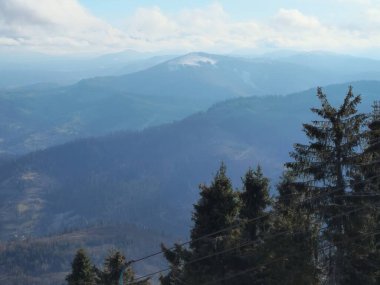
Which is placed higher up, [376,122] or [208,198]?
[376,122]

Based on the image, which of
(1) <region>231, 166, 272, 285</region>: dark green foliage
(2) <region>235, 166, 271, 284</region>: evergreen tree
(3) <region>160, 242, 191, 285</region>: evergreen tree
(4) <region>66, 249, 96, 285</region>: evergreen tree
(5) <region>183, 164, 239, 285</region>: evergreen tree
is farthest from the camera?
(4) <region>66, 249, 96, 285</region>: evergreen tree

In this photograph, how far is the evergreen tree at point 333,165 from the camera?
21.3m

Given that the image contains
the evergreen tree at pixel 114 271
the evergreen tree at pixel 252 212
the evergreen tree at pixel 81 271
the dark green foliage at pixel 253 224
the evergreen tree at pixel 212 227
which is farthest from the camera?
the evergreen tree at pixel 81 271

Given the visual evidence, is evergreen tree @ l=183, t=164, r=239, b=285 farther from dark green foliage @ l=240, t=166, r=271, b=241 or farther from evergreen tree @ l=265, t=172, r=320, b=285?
evergreen tree @ l=265, t=172, r=320, b=285

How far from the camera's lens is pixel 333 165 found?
846 inches

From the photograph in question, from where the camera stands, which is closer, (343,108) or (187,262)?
(343,108)

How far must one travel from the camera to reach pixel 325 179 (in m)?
21.8

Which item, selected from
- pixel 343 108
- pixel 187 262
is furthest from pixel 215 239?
pixel 343 108

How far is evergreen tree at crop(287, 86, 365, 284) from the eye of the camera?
21.3 meters

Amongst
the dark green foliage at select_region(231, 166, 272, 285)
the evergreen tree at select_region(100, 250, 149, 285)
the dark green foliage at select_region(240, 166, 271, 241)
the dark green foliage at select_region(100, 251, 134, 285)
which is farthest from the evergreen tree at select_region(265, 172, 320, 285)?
the dark green foliage at select_region(100, 251, 134, 285)

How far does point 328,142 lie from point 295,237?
4.62 meters

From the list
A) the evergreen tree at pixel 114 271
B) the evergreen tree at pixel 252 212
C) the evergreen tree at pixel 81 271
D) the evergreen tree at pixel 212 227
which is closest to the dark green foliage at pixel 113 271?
the evergreen tree at pixel 114 271

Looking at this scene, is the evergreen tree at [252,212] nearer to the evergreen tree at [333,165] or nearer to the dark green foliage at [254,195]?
the dark green foliage at [254,195]

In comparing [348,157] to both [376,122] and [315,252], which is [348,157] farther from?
[376,122]
